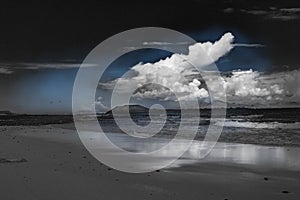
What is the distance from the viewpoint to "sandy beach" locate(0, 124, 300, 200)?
748 centimetres

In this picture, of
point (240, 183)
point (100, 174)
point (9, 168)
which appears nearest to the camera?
point (240, 183)

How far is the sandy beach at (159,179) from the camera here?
7.48 m

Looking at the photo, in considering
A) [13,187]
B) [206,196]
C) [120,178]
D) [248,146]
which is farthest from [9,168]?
[248,146]

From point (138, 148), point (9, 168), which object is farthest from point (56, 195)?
point (138, 148)

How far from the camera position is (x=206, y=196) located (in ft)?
24.2

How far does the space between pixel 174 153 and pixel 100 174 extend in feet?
16.1

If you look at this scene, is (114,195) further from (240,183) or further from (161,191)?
(240,183)

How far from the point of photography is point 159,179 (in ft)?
29.4

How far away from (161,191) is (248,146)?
876 cm

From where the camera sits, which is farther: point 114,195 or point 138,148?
point 138,148

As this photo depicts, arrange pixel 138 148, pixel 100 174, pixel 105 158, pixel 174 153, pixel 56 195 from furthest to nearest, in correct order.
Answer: pixel 138 148 < pixel 174 153 < pixel 105 158 < pixel 100 174 < pixel 56 195

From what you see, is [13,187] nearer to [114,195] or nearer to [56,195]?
[56,195]

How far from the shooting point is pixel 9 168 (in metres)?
10.2

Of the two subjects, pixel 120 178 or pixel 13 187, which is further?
pixel 120 178
